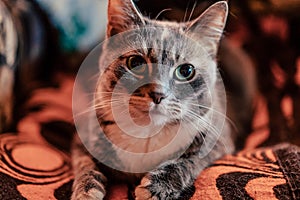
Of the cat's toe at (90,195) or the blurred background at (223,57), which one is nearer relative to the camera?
the cat's toe at (90,195)

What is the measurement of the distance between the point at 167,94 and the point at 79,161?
32 cm

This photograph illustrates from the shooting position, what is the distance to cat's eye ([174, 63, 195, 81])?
40.1 inches

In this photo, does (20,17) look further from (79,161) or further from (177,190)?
(177,190)

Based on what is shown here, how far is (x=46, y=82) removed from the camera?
1.74 m

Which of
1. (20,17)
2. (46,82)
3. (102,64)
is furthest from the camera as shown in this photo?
(46,82)

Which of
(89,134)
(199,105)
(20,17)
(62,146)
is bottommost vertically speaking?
(62,146)

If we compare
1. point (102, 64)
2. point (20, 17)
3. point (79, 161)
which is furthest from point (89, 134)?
point (20, 17)

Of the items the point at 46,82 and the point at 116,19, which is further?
the point at 46,82

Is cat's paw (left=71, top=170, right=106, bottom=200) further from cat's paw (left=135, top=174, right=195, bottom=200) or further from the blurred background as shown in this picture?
the blurred background

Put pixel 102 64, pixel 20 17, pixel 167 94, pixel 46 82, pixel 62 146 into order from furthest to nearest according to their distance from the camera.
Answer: pixel 46 82
pixel 20 17
pixel 62 146
pixel 102 64
pixel 167 94

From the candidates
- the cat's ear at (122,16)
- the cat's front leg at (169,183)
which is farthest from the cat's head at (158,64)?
the cat's front leg at (169,183)

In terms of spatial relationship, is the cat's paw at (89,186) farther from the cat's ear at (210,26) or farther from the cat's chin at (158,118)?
the cat's ear at (210,26)

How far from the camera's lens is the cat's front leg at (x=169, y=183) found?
95 cm

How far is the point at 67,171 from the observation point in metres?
1.19
